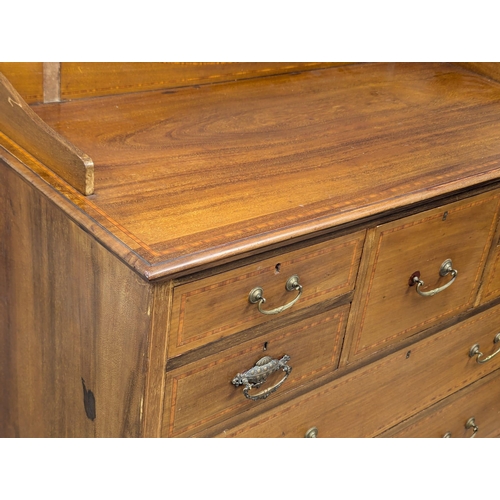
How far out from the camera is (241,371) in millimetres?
1566

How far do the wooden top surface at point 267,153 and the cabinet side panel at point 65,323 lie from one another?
88 mm

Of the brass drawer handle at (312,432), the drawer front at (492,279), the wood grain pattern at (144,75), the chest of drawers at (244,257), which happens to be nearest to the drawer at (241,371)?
the chest of drawers at (244,257)

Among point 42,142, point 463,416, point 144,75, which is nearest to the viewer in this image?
point 42,142

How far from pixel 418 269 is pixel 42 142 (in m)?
0.77

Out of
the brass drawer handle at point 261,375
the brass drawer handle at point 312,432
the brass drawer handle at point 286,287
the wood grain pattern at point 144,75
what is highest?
the wood grain pattern at point 144,75

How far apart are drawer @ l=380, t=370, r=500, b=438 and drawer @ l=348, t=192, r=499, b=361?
0.30m

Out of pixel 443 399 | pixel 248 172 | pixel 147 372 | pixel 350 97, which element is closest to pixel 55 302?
pixel 147 372

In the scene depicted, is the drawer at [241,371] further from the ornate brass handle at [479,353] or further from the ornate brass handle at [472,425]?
the ornate brass handle at [472,425]

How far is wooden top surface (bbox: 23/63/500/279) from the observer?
141 cm

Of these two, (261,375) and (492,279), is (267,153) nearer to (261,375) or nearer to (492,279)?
(261,375)

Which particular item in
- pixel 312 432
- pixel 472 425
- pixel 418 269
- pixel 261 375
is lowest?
pixel 472 425

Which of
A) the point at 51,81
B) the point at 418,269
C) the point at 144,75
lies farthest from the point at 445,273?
the point at 51,81

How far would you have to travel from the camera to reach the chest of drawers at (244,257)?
1.42 m

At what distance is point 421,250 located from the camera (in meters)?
1.75
